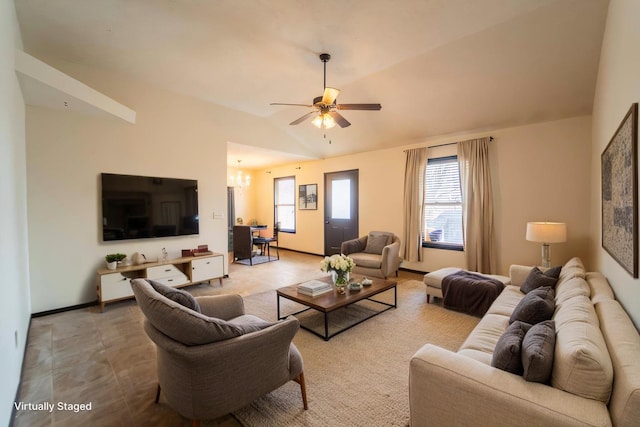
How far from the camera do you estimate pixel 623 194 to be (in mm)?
1802

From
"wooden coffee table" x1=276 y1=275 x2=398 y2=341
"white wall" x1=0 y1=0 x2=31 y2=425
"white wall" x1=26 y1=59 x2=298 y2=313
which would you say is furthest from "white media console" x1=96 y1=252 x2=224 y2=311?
"wooden coffee table" x1=276 y1=275 x2=398 y2=341

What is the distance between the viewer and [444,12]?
2.65 m

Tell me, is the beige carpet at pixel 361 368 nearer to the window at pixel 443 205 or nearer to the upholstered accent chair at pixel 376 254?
the upholstered accent chair at pixel 376 254

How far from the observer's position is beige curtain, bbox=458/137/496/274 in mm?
4582

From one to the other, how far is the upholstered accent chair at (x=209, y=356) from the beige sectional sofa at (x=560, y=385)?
0.84 metres

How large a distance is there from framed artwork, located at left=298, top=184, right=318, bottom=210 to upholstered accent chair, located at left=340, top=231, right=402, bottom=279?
233cm

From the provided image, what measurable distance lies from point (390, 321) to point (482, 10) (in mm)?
3311

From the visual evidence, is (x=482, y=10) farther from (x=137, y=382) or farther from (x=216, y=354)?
(x=137, y=382)

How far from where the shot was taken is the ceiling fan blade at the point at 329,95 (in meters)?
3.01

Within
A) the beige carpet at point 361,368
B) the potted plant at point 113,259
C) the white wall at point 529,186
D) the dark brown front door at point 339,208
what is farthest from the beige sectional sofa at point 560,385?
the dark brown front door at point 339,208

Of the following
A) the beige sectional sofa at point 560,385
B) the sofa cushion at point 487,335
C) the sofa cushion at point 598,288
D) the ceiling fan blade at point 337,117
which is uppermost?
the ceiling fan blade at point 337,117

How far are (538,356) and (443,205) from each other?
4.22 m

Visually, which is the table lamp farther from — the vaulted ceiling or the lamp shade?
the vaulted ceiling

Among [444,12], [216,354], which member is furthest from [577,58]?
[216,354]
